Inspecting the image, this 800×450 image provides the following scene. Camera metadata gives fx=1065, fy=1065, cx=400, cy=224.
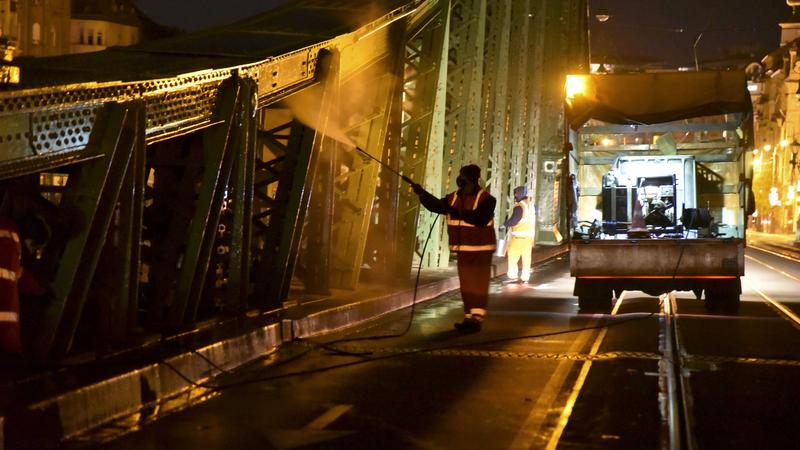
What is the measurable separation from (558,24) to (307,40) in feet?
73.6

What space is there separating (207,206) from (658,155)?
9782mm

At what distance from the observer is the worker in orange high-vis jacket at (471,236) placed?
1185 centimetres

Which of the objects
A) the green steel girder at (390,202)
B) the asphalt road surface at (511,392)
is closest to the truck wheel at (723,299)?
the asphalt road surface at (511,392)

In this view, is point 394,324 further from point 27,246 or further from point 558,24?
point 558,24

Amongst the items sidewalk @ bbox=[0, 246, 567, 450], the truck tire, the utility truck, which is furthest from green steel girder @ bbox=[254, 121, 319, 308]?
the truck tire

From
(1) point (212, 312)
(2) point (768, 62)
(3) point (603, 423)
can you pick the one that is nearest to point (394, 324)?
(1) point (212, 312)

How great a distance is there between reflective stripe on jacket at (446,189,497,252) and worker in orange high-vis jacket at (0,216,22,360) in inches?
221

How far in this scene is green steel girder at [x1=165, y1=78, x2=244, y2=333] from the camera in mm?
9336

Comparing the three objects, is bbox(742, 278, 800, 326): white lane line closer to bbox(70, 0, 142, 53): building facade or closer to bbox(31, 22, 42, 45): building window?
bbox(31, 22, 42, 45): building window

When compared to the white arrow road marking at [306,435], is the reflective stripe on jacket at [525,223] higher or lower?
higher

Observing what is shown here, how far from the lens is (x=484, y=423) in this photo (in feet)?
22.9

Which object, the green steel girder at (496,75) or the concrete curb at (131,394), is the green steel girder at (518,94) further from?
the concrete curb at (131,394)

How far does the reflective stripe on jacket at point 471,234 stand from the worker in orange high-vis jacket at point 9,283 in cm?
561

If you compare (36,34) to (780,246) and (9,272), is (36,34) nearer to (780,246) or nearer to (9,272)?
(780,246)
